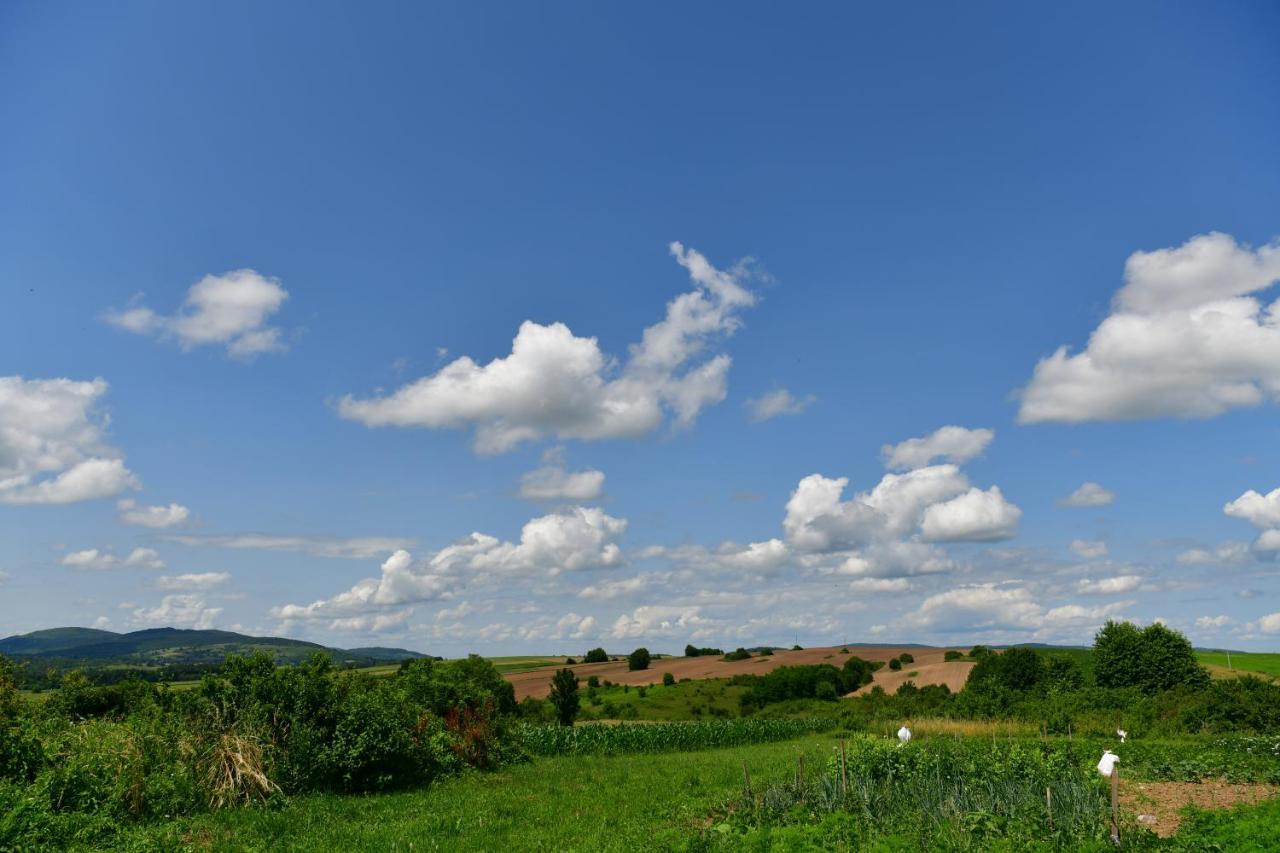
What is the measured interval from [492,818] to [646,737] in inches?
1081

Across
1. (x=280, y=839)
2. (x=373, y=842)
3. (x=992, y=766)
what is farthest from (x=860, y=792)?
(x=280, y=839)

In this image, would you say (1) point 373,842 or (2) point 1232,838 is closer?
(2) point 1232,838

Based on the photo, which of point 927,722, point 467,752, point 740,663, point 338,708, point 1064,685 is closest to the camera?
point 338,708

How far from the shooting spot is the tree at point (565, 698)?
195ft

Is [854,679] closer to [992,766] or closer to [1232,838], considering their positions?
[992,766]

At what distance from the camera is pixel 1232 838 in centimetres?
1472

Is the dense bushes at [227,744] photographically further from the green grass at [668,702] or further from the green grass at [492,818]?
the green grass at [668,702]

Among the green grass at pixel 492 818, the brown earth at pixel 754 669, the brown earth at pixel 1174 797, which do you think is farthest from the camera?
the brown earth at pixel 754 669

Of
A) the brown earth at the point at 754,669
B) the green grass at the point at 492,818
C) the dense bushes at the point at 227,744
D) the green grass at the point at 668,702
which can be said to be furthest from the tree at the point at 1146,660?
the dense bushes at the point at 227,744

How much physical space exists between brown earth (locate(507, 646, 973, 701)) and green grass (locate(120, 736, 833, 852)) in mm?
47250

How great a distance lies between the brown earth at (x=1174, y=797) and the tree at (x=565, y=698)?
135 ft

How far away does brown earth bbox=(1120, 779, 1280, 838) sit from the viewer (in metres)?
19.6

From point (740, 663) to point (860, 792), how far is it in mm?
77261

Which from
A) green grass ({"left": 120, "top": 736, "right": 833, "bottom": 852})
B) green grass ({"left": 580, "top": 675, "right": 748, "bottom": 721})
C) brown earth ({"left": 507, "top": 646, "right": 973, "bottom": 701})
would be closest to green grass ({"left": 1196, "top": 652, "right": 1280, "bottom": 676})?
brown earth ({"left": 507, "top": 646, "right": 973, "bottom": 701})
